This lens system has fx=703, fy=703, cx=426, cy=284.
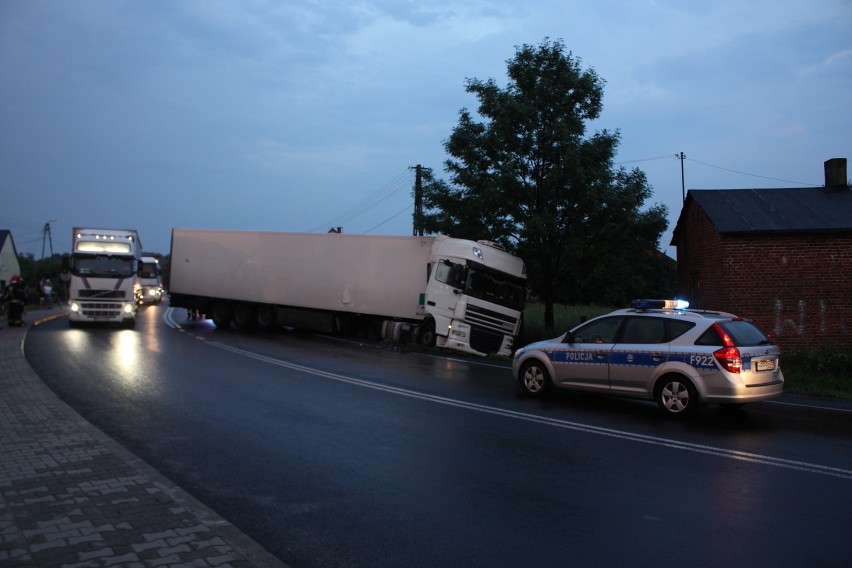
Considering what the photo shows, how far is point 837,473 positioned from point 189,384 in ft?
31.4

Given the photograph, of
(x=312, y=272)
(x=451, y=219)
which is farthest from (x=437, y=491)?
(x=312, y=272)

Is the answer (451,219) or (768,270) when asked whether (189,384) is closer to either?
(451,219)

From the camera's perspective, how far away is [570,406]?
10586mm

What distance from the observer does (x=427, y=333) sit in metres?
20.5

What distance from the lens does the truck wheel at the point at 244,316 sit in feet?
86.2

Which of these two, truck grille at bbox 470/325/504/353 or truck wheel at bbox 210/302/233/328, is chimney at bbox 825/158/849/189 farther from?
truck wheel at bbox 210/302/233/328

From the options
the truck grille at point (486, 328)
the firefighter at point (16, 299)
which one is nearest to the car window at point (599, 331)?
the truck grille at point (486, 328)

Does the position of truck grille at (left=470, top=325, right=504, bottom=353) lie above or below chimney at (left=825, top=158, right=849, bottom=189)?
below

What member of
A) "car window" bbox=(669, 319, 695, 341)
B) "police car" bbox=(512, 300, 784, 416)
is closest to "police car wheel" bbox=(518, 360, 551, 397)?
"police car" bbox=(512, 300, 784, 416)

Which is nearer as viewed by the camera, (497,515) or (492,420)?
(497,515)

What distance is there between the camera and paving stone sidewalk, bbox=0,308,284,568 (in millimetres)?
4445

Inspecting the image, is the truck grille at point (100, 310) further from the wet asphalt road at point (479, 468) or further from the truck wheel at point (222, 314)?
the wet asphalt road at point (479, 468)

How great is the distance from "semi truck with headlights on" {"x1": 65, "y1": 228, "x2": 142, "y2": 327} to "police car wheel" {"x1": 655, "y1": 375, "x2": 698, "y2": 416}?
19831mm

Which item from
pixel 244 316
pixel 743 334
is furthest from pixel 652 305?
pixel 244 316
